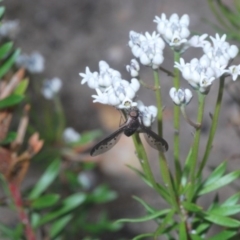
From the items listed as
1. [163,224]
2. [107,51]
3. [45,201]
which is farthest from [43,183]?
[107,51]

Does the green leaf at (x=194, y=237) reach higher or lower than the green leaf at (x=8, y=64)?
lower

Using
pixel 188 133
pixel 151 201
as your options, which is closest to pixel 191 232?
pixel 151 201

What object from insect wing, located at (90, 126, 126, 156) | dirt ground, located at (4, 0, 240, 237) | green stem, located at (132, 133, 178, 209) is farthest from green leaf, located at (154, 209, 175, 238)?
dirt ground, located at (4, 0, 240, 237)

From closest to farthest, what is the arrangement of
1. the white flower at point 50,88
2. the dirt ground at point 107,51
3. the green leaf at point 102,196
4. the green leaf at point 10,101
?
1. the green leaf at point 10,101
2. the green leaf at point 102,196
3. the white flower at point 50,88
4. the dirt ground at point 107,51

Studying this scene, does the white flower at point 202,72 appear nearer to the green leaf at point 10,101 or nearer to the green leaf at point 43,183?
the green leaf at point 10,101

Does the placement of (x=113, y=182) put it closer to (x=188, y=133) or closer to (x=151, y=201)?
(x=151, y=201)

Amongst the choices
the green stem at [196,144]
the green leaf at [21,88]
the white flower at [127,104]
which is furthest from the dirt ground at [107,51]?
the white flower at [127,104]

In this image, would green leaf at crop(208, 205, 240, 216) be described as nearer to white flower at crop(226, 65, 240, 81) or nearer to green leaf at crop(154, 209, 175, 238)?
green leaf at crop(154, 209, 175, 238)
